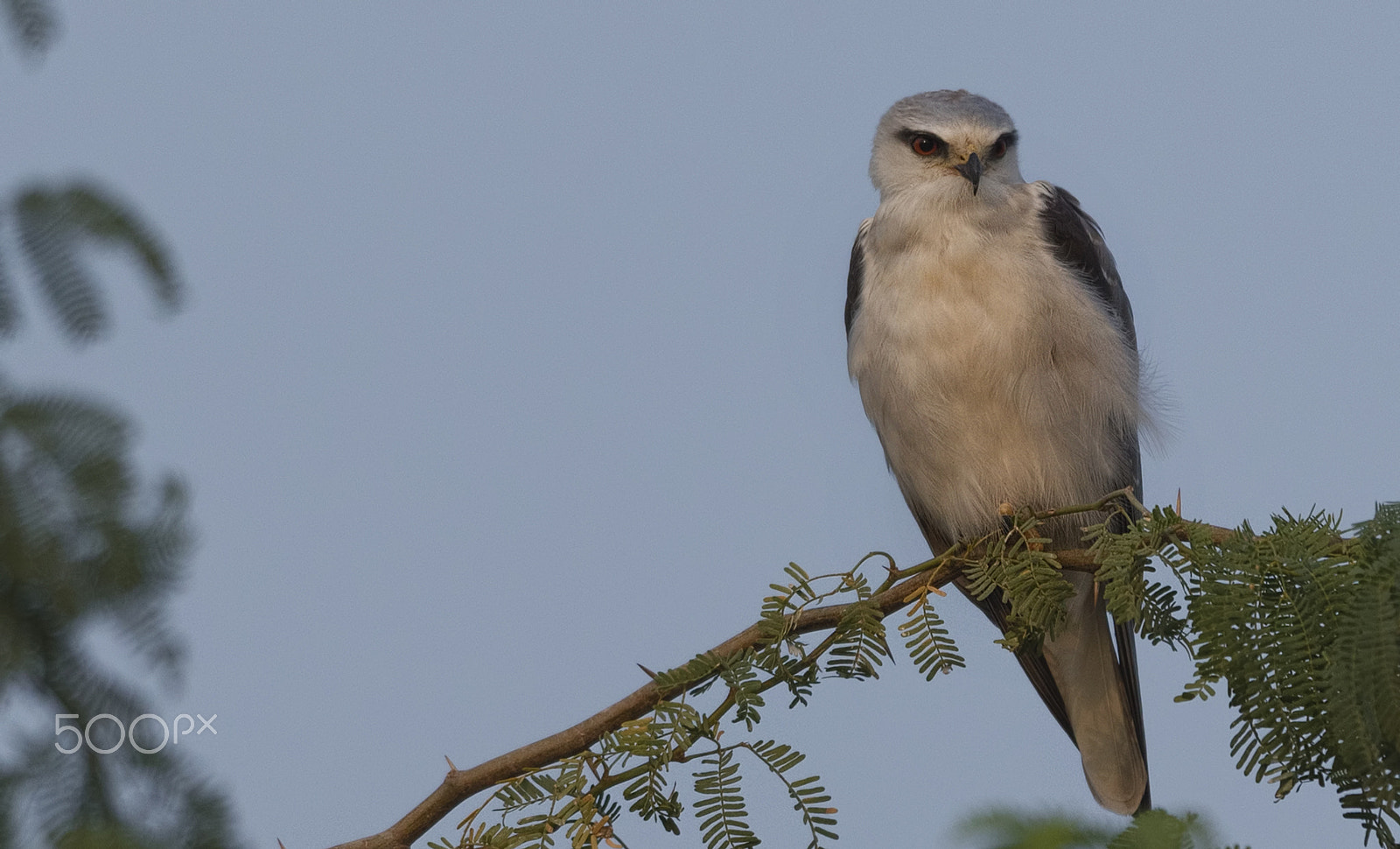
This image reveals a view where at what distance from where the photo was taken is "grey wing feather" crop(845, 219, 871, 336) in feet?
14.6

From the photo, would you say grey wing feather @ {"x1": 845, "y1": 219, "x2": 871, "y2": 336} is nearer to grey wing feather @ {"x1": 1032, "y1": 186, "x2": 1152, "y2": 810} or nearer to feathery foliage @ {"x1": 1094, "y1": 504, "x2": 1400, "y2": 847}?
grey wing feather @ {"x1": 1032, "y1": 186, "x2": 1152, "y2": 810}

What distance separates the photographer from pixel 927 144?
4.42 metres

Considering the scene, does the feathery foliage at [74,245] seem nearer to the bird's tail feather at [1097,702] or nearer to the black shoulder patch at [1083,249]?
the black shoulder patch at [1083,249]

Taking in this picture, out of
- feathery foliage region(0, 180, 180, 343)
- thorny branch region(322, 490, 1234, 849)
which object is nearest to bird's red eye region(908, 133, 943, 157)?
thorny branch region(322, 490, 1234, 849)

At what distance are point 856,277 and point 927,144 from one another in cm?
51

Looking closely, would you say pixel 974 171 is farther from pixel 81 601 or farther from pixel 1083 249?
pixel 81 601

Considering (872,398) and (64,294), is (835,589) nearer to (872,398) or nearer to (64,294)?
(64,294)

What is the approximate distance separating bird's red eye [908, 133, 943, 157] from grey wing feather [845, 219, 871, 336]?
301mm

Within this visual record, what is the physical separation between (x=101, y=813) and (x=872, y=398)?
3.37 metres

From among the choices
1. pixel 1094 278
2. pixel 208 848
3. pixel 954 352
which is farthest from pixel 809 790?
pixel 1094 278

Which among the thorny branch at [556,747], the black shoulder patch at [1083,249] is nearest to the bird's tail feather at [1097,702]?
the black shoulder patch at [1083,249]

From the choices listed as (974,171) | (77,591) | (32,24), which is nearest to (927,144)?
(974,171)

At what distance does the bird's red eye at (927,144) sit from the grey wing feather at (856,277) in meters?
0.30

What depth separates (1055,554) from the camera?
9.46ft
